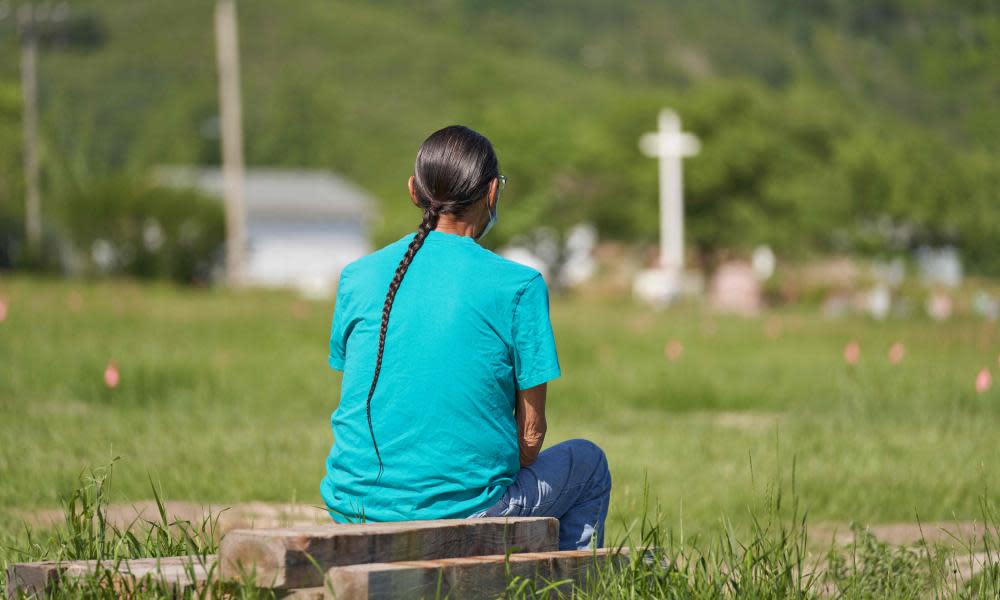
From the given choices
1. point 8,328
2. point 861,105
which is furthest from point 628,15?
point 8,328

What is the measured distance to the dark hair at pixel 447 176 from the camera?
12.1 feet

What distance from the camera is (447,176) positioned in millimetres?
3734

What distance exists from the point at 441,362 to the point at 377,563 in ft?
2.17

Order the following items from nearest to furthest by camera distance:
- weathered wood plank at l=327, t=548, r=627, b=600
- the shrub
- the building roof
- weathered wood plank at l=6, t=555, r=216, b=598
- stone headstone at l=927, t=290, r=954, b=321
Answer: weathered wood plank at l=327, t=548, r=627, b=600, weathered wood plank at l=6, t=555, r=216, b=598, stone headstone at l=927, t=290, r=954, b=321, the shrub, the building roof

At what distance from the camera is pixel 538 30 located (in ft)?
517

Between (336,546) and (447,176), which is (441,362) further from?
(336,546)

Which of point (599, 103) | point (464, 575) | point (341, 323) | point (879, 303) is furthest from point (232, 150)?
point (599, 103)

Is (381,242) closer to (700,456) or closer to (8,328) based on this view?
(8,328)

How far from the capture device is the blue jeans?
3852 mm

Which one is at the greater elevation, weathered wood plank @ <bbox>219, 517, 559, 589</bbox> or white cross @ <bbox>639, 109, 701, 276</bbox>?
white cross @ <bbox>639, 109, 701, 276</bbox>

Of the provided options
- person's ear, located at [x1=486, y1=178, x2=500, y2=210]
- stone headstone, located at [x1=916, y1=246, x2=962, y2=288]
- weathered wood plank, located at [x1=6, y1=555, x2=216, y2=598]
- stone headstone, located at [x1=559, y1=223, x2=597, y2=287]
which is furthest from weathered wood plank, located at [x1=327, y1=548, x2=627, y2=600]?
stone headstone, located at [x1=916, y1=246, x2=962, y2=288]

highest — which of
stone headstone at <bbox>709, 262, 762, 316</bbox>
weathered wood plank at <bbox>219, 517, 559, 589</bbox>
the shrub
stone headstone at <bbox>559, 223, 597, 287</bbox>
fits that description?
stone headstone at <bbox>559, 223, 597, 287</bbox>

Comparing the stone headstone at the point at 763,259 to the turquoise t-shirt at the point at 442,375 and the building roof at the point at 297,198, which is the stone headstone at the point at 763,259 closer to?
the building roof at the point at 297,198

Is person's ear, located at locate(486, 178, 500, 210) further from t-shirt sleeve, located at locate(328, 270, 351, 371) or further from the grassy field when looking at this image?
the grassy field
